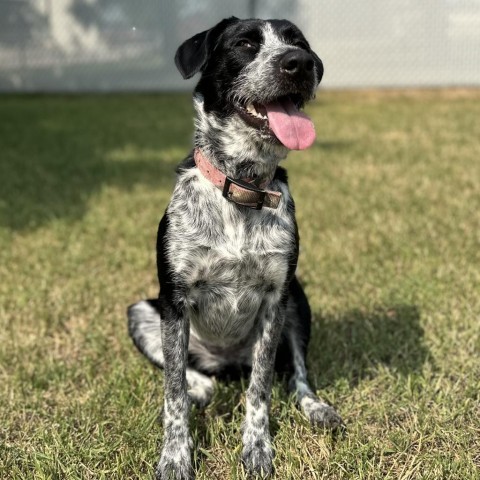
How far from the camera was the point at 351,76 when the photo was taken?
59.9 ft

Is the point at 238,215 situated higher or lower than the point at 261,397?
higher

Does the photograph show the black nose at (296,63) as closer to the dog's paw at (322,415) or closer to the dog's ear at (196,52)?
the dog's ear at (196,52)

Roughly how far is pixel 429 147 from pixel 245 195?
7.50m

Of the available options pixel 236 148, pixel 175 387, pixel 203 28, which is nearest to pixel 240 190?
pixel 236 148

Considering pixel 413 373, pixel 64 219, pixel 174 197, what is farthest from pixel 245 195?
pixel 64 219

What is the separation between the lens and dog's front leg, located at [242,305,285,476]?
2.78m

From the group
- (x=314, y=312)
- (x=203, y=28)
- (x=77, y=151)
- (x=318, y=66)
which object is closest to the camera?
(x=318, y=66)

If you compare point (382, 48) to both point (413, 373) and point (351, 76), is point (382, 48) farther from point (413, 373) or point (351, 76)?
point (413, 373)

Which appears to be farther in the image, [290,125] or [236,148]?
[236,148]

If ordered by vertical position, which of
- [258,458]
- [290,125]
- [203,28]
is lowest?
[203,28]

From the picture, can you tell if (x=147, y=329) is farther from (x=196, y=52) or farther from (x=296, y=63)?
(x=296, y=63)

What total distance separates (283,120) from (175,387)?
1.22 meters

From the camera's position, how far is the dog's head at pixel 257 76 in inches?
108

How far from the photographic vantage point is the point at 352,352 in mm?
3771
